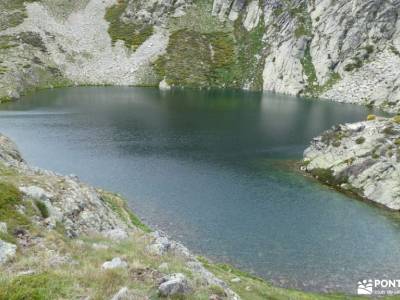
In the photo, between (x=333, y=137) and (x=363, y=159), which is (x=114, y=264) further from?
(x=333, y=137)

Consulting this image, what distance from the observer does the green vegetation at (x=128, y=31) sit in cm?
18575

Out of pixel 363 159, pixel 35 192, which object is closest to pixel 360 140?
pixel 363 159

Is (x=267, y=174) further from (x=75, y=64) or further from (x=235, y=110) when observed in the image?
(x=75, y=64)

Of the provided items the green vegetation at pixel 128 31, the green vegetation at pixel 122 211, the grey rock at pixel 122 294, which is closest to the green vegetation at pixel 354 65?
the green vegetation at pixel 128 31

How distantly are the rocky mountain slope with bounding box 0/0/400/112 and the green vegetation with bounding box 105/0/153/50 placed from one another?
45 cm

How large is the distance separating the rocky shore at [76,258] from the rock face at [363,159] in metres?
42.7

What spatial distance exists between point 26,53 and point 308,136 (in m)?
115

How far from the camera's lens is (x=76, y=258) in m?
18.4

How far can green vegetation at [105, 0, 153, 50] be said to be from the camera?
609 ft

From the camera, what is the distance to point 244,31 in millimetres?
197875

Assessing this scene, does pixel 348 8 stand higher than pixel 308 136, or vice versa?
pixel 348 8

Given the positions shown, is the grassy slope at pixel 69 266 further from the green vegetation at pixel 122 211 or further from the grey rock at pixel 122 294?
the green vegetation at pixel 122 211

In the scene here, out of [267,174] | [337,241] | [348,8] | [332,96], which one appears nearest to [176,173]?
[267,174]

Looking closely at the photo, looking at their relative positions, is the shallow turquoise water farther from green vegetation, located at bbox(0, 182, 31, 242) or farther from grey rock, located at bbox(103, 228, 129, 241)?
green vegetation, located at bbox(0, 182, 31, 242)
